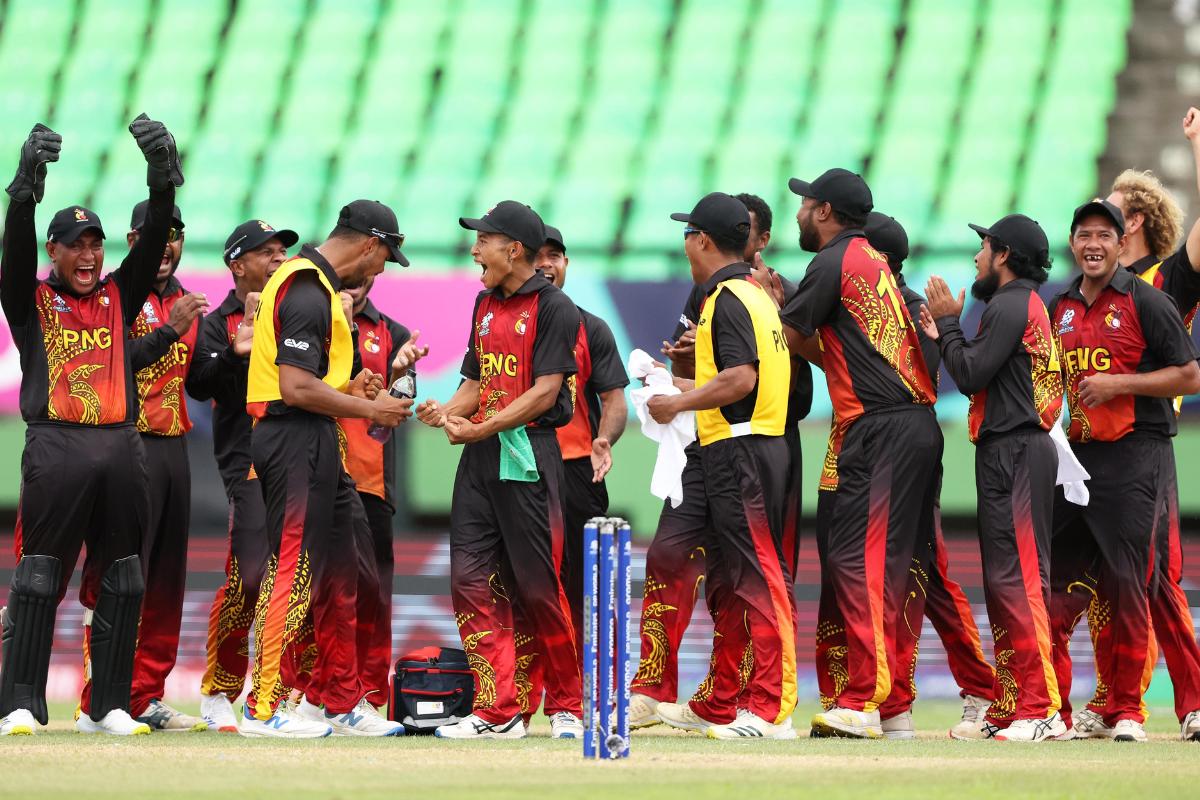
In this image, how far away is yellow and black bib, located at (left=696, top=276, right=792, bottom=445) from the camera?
25.4ft

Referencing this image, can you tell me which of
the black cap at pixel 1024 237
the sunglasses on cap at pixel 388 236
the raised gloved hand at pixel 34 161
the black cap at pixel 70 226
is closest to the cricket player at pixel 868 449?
the black cap at pixel 1024 237

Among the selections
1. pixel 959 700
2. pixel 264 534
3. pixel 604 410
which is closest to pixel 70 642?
pixel 264 534

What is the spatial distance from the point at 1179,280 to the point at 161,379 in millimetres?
4899

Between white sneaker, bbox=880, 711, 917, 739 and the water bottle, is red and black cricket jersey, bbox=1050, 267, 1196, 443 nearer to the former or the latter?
white sneaker, bbox=880, 711, 917, 739

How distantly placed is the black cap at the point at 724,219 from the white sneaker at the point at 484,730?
2.38 metres

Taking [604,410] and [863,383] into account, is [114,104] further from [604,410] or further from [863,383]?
[863,383]

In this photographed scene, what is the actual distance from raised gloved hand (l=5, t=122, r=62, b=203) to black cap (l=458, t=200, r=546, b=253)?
5.91 ft

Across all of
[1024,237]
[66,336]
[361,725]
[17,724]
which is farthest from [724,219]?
[17,724]

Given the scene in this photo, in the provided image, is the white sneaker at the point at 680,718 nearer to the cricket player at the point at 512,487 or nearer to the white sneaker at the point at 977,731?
the cricket player at the point at 512,487

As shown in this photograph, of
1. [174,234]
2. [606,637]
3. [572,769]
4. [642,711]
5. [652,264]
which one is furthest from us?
[652,264]

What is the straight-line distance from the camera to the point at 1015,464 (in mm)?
7715

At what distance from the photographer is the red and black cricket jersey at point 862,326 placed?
25.3ft

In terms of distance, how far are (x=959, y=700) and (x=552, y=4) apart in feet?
31.8

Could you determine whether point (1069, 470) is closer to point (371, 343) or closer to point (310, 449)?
point (310, 449)
